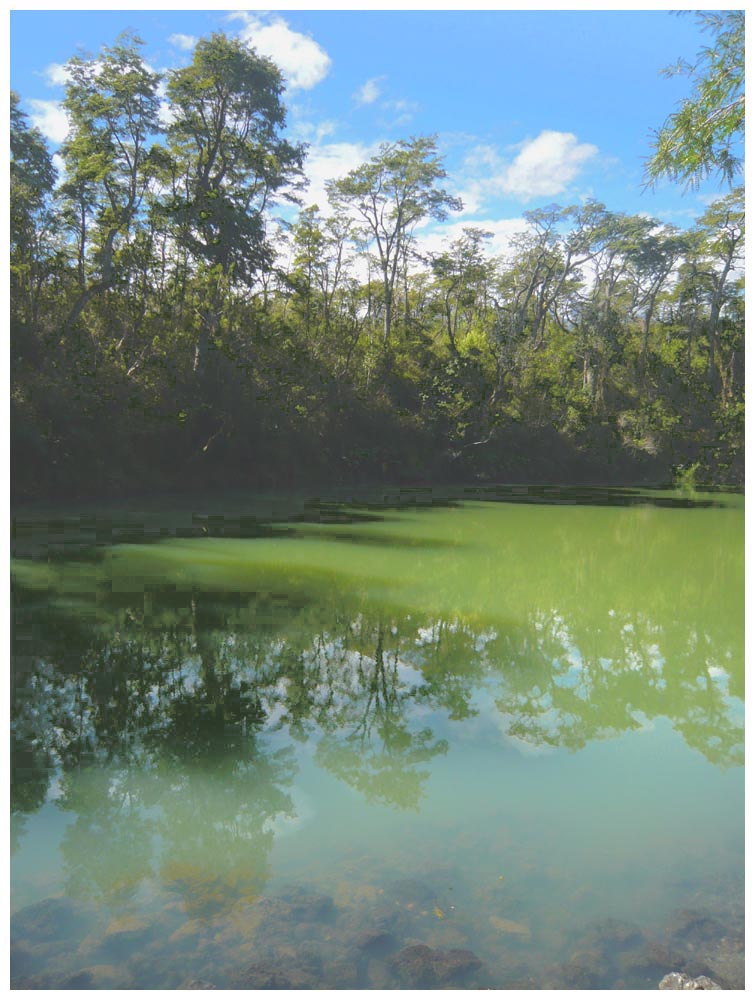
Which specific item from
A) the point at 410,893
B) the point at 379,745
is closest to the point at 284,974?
the point at 410,893

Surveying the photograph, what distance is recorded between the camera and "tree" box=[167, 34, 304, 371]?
19.0 metres

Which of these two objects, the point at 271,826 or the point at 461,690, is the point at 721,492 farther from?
the point at 271,826

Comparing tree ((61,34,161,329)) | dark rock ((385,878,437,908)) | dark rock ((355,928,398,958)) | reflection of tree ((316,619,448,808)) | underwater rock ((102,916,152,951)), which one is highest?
tree ((61,34,161,329))

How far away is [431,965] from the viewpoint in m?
2.14

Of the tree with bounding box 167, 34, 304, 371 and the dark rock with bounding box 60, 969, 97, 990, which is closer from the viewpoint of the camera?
the dark rock with bounding box 60, 969, 97, 990

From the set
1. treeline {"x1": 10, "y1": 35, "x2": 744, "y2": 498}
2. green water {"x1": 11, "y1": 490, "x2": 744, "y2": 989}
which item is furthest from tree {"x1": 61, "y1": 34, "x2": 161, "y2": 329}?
green water {"x1": 11, "y1": 490, "x2": 744, "y2": 989}

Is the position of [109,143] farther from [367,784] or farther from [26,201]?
[367,784]

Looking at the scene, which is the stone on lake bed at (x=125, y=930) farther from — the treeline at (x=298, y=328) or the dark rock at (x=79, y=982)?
the treeline at (x=298, y=328)

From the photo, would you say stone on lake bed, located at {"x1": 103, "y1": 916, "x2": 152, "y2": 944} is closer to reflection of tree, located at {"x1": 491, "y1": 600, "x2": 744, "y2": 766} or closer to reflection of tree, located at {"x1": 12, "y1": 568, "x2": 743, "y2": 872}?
reflection of tree, located at {"x1": 12, "y1": 568, "x2": 743, "y2": 872}

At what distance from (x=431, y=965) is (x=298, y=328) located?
24177mm

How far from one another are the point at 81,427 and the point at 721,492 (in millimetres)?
19170

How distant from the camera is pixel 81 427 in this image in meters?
15.3

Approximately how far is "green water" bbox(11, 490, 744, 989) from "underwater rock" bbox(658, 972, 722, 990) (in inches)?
3.3

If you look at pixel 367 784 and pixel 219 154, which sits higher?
pixel 219 154
